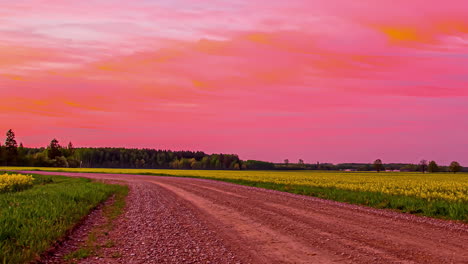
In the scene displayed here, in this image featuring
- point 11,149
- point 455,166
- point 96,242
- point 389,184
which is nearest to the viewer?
point 96,242

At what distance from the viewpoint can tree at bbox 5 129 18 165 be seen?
14779 centimetres

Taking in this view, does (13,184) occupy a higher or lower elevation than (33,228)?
lower

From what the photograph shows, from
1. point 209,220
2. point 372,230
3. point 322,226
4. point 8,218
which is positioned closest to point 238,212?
point 209,220

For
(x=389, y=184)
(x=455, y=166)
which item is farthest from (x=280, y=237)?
(x=455, y=166)

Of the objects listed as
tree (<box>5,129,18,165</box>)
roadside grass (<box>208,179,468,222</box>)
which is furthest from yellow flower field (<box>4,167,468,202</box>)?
tree (<box>5,129,18,165</box>)

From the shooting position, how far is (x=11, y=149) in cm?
14912

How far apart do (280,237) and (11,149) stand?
162m

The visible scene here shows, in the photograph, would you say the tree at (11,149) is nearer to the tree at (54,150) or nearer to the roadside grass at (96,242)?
the tree at (54,150)

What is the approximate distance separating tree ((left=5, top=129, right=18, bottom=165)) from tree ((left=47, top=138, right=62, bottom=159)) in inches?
578

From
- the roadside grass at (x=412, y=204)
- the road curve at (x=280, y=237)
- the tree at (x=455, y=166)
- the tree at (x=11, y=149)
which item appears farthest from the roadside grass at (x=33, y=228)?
the tree at (x=455, y=166)

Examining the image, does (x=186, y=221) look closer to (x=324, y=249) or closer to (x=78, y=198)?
(x=324, y=249)

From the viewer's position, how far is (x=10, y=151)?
487 feet

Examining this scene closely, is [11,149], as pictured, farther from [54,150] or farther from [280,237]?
[280,237]

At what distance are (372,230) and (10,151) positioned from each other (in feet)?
532
